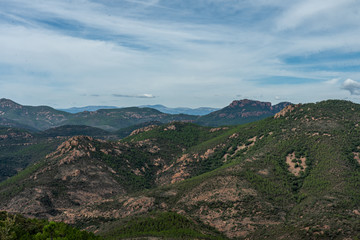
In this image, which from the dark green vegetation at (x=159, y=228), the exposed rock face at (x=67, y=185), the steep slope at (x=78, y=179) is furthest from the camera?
the steep slope at (x=78, y=179)

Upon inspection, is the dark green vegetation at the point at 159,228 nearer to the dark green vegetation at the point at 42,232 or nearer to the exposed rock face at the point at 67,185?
the dark green vegetation at the point at 42,232

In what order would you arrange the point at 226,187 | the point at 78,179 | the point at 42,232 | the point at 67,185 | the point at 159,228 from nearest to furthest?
1. the point at 42,232
2. the point at 159,228
3. the point at 226,187
4. the point at 67,185
5. the point at 78,179

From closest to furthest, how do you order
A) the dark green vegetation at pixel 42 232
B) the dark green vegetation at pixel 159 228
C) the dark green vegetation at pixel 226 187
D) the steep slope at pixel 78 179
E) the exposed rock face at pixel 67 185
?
the dark green vegetation at pixel 42 232
the dark green vegetation at pixel 159 228
the dark green vegetation at pixel 226 187
the exposed rock face at pixel 67 185
the steep slope at pixel 78 179

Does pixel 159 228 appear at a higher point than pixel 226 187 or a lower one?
lower

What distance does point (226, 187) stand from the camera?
11225cm

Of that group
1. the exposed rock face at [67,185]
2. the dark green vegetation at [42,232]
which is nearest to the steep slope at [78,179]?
the exposed rock face at [67,185]

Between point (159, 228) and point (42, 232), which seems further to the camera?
point (159, 228)

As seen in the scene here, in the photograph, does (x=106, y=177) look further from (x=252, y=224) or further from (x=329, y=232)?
(x=329, y=232)

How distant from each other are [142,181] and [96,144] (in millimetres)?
46167

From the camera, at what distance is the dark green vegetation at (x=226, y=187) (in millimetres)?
86688

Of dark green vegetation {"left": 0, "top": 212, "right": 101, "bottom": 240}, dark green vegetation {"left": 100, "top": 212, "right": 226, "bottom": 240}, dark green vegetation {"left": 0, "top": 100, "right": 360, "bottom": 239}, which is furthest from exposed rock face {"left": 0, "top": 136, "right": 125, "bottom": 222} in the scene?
dark green vegetation {"left": 0, "top": 212, "right": 101, "bottom": 240}

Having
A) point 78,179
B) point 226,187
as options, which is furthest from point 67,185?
point 226,187

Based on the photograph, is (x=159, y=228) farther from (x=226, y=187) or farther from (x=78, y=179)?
(x=78, y=179)

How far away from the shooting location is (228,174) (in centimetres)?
12300
